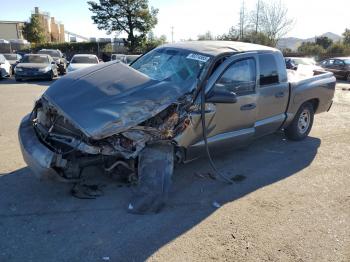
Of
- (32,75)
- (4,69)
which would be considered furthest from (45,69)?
(4,69)

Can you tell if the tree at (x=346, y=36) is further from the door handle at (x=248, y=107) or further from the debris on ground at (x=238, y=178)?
the debris on ground at (x=238, y=178)

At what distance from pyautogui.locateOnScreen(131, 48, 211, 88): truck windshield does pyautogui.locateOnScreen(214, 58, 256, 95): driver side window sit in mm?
345

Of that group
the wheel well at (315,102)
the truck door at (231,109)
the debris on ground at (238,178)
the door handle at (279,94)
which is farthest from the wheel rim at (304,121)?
the debris on ground at (238,178)

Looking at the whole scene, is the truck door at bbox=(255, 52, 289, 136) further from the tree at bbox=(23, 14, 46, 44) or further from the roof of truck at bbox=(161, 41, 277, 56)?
the tree at bbox=(23, 14, 46, 44)

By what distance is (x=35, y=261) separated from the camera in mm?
3055

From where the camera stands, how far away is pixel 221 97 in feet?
14.7

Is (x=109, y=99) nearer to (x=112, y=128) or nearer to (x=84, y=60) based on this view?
(x=112, y=128)

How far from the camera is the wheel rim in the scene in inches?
266

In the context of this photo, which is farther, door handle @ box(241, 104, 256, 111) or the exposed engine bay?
door handle @ box(241, 104, 256, 111)

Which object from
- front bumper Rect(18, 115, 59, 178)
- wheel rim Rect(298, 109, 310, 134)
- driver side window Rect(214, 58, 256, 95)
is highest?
driver side window Rect(214, 58, 256, 95)

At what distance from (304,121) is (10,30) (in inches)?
2915

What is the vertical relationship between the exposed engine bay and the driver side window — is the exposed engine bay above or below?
below

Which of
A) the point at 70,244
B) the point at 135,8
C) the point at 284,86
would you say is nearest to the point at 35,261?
the point at 70,244

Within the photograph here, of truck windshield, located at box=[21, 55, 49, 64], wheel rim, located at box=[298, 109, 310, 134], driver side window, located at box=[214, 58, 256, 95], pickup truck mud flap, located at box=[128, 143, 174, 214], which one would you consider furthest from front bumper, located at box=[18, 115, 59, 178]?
truck windshield, located at box=[21, 55, 49, 64]
